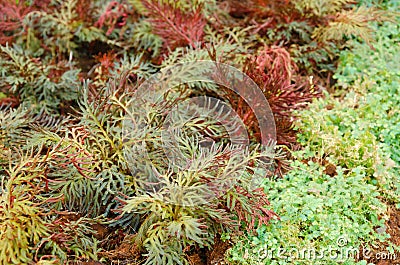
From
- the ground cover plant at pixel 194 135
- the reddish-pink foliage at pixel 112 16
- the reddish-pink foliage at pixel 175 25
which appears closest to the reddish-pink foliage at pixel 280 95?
the ground cover plant at pixel 194 135

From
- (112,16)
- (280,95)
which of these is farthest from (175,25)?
(280,95)

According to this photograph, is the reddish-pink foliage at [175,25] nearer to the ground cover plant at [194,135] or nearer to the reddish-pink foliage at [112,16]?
the ground cover plant at [194,135]

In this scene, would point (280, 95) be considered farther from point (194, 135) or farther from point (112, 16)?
point (112, 16)

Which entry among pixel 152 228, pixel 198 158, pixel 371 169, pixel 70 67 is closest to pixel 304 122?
pixel 371 169

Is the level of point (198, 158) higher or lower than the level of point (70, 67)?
higher

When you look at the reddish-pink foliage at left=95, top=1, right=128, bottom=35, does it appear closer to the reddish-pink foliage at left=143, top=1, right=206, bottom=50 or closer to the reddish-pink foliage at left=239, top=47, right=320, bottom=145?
the reddish-pink foliage at left=143, top=1, right=206, bottom=50

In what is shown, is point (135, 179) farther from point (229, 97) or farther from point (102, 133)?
point (229, 97)
